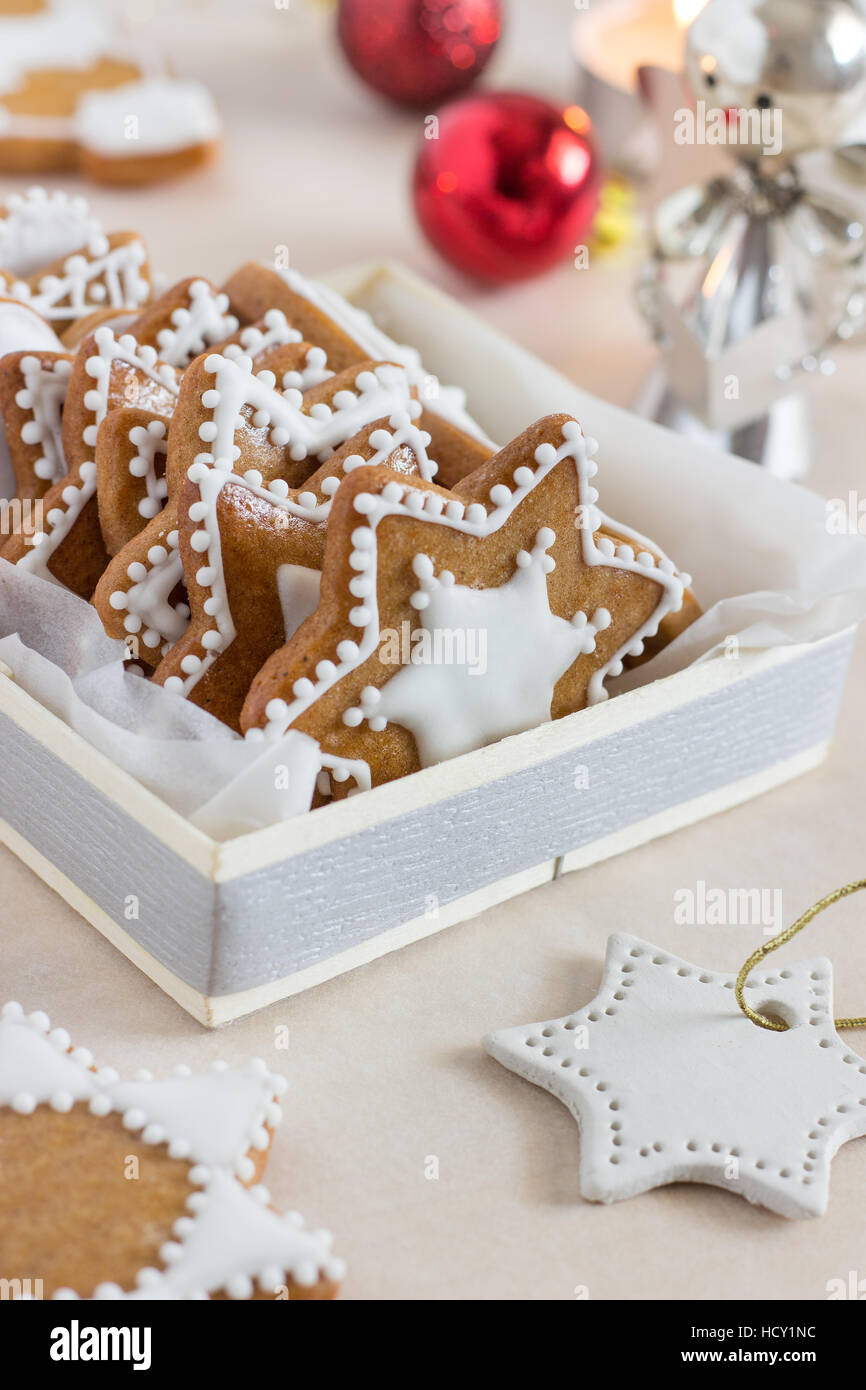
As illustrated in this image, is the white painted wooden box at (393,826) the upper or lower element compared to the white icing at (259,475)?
lower

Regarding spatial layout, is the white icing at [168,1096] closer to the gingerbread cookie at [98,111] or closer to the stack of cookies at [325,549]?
the stack of cookies at [325,549]

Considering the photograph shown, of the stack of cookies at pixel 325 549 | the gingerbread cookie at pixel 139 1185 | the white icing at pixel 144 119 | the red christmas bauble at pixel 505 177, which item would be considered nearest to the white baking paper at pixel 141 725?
the stack of cookies at pixel 325 549

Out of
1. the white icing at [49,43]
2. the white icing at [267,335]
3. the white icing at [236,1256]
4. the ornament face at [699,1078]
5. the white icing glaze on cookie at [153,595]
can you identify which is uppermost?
the white icing at [49,43]

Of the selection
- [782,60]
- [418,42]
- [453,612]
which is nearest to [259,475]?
[453,612]

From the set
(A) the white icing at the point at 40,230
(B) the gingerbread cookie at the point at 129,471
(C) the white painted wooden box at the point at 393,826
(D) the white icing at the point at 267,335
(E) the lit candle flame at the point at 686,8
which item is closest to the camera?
(C) the white painted wooden box at the point at 393,826

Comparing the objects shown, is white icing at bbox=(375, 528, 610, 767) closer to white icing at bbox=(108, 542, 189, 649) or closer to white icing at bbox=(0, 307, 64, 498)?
white icing at bbox=(108, 542, 189, 649)

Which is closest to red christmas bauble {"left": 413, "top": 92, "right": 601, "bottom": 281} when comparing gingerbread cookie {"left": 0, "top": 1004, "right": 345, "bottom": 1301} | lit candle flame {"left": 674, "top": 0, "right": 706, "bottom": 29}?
lit candle flame {"left": 674, "top": 0, "right": 706, "bottom": 29}

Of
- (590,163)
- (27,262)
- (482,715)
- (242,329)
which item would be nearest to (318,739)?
(482,715)
